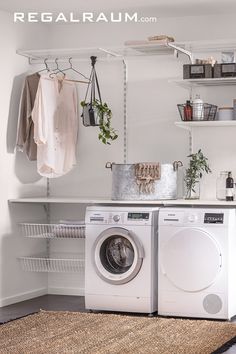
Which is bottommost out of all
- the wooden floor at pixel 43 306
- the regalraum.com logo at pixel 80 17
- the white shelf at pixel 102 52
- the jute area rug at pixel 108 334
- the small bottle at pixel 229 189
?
the wooden floor at pixel 43 306

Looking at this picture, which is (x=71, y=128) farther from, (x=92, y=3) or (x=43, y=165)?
(x=92, y=3)

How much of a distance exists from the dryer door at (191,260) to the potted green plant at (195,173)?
64 cm

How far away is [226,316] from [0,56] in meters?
2.89

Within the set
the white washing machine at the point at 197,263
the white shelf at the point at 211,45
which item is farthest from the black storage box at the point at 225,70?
the white washing machine at the point at 197,263

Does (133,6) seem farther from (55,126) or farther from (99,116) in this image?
(55,126)

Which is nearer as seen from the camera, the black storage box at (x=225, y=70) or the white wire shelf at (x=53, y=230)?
the black storage box at (x=225, y=70)

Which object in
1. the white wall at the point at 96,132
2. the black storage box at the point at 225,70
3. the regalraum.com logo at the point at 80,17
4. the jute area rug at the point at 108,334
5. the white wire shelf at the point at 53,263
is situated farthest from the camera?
the white wire shelf at the point at 53,263

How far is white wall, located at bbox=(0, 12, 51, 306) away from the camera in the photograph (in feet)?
21.9

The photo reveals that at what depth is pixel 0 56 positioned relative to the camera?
21.8 feet

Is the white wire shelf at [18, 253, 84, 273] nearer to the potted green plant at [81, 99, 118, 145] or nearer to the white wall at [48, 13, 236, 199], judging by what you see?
the white wall at [48, 13, 236, 199]

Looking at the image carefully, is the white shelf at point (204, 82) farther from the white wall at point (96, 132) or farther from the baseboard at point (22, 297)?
the baseboard at point (22, 297)

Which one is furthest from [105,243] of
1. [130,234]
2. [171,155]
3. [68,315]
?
[171,155]

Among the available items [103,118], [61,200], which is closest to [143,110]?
[103,118]

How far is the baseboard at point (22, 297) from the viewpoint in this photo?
262 inches
